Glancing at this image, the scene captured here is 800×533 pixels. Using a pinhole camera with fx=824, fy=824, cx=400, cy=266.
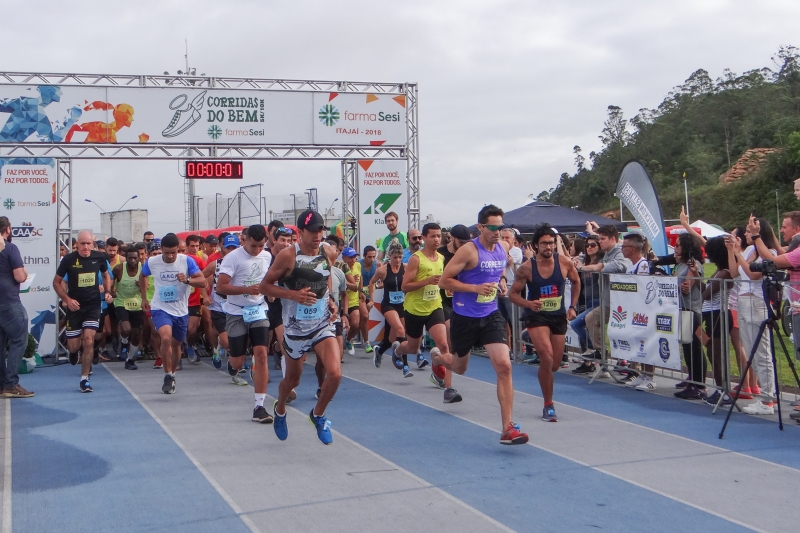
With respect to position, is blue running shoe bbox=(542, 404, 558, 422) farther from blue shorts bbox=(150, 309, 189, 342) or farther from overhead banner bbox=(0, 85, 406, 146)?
overhead banner bbox=(0, 85, 406, 146)

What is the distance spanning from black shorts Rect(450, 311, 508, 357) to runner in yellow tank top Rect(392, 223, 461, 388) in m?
1.97

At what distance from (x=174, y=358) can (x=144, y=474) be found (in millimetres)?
4551

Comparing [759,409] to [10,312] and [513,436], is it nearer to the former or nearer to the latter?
[513,436]

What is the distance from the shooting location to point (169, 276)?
430 inches

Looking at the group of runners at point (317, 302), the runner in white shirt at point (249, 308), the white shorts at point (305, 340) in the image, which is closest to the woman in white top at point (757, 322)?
the group of runners at point (317, 302)

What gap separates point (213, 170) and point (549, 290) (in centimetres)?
918

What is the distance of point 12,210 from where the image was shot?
47.6 ft

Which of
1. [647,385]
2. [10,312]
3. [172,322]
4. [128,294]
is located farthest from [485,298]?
[128,294]

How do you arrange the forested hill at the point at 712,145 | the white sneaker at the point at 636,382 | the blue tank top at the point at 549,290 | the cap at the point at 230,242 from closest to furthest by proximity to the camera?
the blue tank top at the point at 549,290 → the white sneaker at the point at 636,382 → the cap at the point at 230,242 → the forested hill at the point at 712,145

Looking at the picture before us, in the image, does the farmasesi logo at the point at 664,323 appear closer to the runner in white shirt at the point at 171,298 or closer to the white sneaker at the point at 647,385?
the white sneaker at the point at 647,385

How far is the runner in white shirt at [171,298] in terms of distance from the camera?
10.6m

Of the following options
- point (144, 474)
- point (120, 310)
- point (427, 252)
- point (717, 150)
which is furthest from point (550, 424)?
point (717, 150)

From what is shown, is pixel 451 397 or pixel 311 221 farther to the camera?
pixel 451 397

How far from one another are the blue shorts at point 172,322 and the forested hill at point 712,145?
46.1 metres
